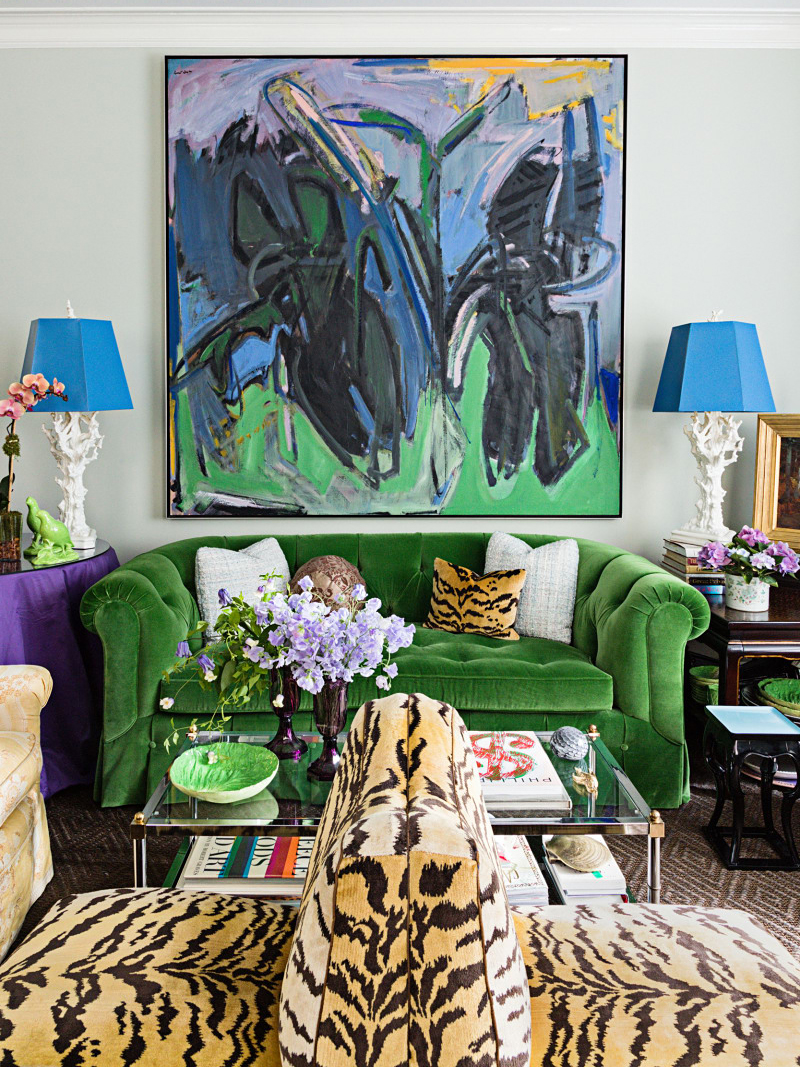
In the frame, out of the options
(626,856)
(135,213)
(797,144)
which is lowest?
(626,856)

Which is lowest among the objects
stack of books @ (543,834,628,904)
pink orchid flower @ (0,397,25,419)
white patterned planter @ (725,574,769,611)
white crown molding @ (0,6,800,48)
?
stack of books @ (543,834,628,904)

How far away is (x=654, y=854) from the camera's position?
200 cm

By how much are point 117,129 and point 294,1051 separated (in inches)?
153

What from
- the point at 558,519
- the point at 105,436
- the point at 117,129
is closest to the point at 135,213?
the point at 117,129

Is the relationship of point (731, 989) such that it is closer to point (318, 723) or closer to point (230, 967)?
point (230, 967)

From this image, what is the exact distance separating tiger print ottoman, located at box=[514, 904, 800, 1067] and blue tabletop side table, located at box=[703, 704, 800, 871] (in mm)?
1346

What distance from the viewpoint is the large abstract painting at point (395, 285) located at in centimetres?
369

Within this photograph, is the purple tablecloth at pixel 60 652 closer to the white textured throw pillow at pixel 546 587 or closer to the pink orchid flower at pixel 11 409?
the pink orchid flower at pixel 11 409

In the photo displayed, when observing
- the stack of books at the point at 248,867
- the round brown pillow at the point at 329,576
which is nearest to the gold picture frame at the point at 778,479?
the round brown pillow at the point at 329,576

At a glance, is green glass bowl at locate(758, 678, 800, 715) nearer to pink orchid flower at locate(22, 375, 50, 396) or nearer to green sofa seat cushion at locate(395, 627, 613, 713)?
green sofa seat cushion at locate(395, 627, 613, 713)

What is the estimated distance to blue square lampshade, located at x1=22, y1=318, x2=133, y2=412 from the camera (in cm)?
332

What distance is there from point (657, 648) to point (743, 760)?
A: 46cm

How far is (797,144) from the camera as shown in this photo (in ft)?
12.4

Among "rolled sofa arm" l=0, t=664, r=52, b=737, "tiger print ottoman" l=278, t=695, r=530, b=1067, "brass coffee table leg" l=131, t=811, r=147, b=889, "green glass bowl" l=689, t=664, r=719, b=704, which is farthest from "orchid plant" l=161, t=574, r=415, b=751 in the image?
"green glass bowl" l=689, t=664, r=719, b=704
